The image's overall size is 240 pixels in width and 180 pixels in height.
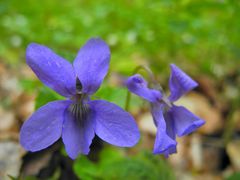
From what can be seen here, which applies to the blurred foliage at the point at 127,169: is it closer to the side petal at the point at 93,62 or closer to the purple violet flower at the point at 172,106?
the purple violet flower at the point at 172,106

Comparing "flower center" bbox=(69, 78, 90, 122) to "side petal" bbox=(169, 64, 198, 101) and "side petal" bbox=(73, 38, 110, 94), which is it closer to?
"side petal" bbox=(73, 38, 110, 94)

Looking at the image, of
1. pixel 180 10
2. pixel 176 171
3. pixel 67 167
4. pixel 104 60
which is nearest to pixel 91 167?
pixel 67 167

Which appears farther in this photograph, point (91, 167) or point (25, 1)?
point (25, 1)

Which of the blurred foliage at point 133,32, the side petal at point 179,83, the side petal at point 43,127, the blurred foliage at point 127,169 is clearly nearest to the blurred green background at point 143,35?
the blurred foliage at point 133,32

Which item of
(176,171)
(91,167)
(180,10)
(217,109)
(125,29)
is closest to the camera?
(91,167)

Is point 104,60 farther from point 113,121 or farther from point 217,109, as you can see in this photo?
point 217,109
